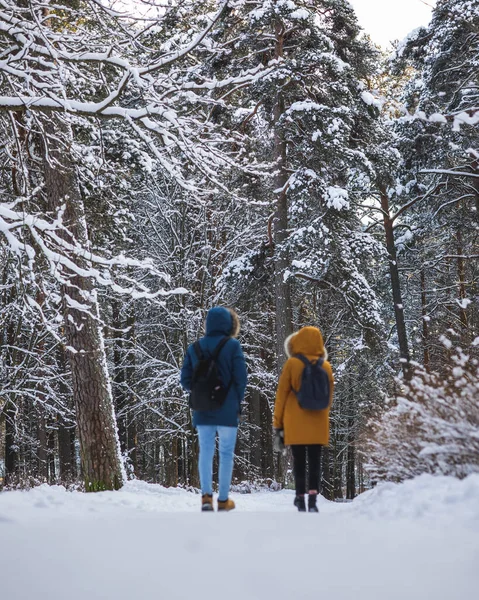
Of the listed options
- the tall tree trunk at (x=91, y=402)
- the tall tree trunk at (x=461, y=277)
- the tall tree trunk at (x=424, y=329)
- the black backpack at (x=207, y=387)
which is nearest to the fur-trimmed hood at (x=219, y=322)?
the black backpack at (x=207, y=387)

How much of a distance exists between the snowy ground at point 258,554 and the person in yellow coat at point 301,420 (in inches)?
42.1

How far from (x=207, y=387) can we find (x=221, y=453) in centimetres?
68

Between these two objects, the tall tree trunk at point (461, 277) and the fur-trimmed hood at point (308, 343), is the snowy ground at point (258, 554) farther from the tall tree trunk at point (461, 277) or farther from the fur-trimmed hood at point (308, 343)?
the tall tree trunk at point (461, 277)

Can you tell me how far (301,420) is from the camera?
529 centimetres

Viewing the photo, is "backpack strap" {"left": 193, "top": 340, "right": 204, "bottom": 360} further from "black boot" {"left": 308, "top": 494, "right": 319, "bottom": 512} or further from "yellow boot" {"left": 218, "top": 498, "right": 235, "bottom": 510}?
"black boot" {"left": 308, "top": 494, "right": 319, "bottom": 512}

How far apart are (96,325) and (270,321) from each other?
44.3 feet

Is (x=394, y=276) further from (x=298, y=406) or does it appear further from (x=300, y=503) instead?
(x=300, y=503)

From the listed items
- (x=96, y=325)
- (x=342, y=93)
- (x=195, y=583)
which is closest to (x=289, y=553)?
(x=195, y=583)

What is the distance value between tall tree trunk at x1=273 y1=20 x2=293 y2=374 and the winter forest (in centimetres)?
6

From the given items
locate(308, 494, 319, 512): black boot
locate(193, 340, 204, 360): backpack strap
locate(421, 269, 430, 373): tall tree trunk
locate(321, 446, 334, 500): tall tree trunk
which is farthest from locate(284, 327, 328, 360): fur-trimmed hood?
locate(321, 446, 334, 500): tall tree trunk

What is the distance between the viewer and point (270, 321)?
70.6ft

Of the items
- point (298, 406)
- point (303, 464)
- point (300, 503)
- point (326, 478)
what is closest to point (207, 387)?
point (298, 406)

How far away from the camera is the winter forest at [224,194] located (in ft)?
20.1

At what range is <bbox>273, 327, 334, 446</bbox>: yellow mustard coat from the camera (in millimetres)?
5273
